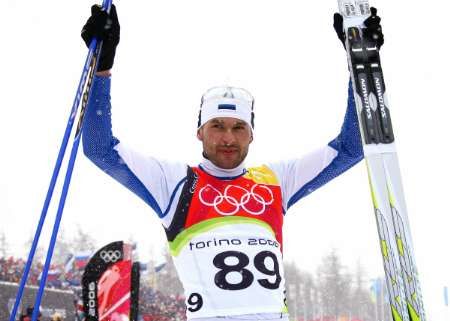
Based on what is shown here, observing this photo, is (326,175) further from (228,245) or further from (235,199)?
(228,245)

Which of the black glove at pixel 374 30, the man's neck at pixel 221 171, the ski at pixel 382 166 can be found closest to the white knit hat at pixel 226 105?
the man's neck at pixel 221 171

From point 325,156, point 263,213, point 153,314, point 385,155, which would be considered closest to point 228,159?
point 263,213

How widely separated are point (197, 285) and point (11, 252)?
77.4m

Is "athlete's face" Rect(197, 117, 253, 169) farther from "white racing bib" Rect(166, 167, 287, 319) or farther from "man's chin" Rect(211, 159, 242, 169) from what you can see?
"white racing bib" Rect(166, 167, 287, 319)

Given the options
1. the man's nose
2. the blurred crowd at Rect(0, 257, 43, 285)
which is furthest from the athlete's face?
the blurred crowd at Rect(0, 257, 43, 285)

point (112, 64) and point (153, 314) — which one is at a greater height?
point (153, 314)

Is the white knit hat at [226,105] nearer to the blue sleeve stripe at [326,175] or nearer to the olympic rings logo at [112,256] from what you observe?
the blue sleeve stripe at [326,175]

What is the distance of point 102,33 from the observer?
10.6ft

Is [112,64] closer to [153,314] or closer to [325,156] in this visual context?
[325,156]

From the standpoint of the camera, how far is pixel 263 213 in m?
3.16

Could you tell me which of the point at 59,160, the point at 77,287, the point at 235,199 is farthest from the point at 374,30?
the point at 77,287

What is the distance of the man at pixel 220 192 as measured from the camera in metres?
2.95

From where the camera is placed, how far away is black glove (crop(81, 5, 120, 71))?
321 centimetres

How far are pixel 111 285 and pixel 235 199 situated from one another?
7.77 m
